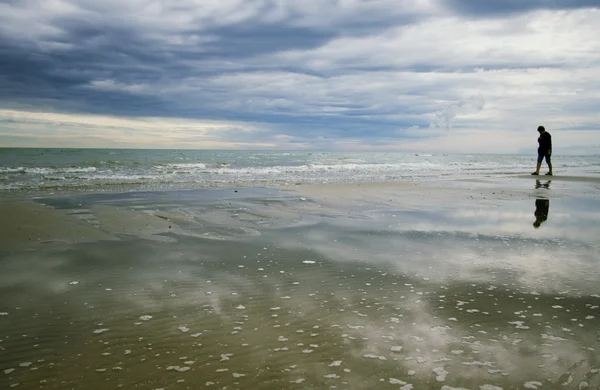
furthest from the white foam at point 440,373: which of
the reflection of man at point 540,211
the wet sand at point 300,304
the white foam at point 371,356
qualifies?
the reflection of man at point 540,211

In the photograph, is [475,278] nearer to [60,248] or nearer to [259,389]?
[259,389]

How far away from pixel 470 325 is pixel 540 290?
1.62 meters

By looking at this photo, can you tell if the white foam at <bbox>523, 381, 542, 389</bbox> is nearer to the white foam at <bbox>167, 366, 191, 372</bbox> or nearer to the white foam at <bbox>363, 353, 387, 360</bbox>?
the white foam at <bbox>363, 353, 387, 360</bbox>

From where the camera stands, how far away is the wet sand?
3.49m

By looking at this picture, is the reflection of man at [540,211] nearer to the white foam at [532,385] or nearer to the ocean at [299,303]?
the ocean at [299,303]

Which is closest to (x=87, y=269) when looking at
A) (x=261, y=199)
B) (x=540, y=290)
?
(x=540, y=290)

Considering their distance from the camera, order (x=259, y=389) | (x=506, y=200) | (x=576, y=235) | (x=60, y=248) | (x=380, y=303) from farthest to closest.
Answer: (x=506, y=200) < (x=576, y=235) < (x=60, y=248) < (x=380, y=303) < (x=259, y=389)

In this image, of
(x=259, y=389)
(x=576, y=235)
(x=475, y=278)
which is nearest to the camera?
(x=259, y=389)

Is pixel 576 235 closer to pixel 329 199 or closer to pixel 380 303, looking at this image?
pixel 380 303

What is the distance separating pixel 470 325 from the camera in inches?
171

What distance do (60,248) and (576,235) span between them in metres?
10.2

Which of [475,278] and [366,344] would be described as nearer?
[366,344]

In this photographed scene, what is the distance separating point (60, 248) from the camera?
25.3ft

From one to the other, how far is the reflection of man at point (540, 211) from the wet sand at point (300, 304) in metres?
0.50
